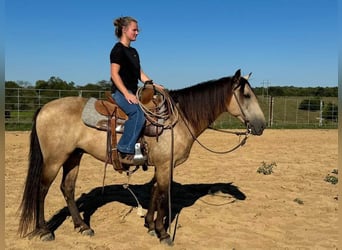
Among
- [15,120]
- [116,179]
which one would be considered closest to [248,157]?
[116,179]

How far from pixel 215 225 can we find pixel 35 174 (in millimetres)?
2435

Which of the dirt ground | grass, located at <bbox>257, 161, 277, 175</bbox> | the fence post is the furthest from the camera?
the fence post

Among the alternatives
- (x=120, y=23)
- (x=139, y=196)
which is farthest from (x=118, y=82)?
(x=139, y=196)

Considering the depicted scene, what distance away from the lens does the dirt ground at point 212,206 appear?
4164mm

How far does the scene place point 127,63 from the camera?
3996 millimetres

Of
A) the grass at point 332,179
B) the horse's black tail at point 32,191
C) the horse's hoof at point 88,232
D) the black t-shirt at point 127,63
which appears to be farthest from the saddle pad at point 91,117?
the grass at point 332,179

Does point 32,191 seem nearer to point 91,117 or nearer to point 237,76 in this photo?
point 91,117

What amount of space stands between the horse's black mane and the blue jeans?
0.65 m

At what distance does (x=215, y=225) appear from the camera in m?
4.67

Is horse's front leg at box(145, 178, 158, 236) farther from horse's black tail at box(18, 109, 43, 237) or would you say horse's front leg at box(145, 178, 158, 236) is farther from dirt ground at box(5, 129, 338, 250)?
horse's black tail at box(18, 109, 43, 237)

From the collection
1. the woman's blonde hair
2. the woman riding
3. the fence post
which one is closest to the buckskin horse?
the woman riding

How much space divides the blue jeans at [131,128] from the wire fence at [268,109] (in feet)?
40.8

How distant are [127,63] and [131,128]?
0.76 m

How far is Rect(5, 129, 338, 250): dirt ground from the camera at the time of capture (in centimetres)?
416
